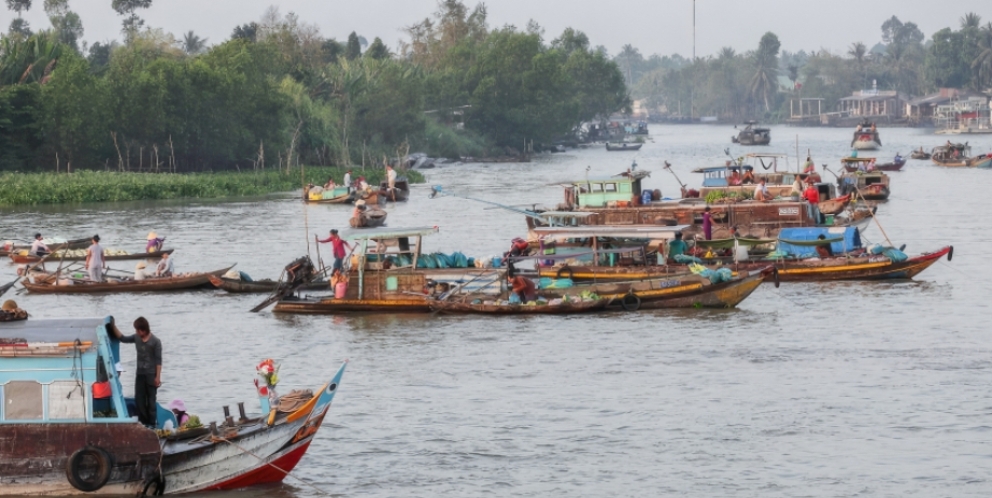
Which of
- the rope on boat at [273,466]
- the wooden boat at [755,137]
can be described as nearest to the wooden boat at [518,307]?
the rope on boat at [273,466]

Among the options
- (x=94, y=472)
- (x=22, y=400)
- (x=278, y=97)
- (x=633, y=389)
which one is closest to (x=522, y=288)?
(x=633, y=389)

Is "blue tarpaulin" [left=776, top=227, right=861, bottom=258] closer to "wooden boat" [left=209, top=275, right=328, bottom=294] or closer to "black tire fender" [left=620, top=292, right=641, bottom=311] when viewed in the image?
"black tire fender" [left=620, top=292, right=641, bottom=311]

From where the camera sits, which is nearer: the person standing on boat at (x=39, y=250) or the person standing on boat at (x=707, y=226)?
the person standing on boat at (x=707, y=226)

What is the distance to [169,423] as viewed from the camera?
52.5 feet

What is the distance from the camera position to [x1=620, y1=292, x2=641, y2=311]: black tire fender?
27922mm

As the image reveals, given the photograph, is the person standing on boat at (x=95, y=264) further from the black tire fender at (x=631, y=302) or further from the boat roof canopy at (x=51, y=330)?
the boat roof canopy at (x=51, y=330)

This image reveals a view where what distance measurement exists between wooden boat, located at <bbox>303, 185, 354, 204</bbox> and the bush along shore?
2.70 ft

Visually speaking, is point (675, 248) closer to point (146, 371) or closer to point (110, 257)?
point (110, 257)

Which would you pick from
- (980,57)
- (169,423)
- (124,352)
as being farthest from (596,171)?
(980,57)

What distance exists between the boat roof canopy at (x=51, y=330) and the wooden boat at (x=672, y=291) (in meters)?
13.9

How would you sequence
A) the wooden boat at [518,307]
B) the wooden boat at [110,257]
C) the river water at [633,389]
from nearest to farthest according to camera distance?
the river water at [633,389] < the wooden boat at [518,307] < the wooden boat at [110,257]

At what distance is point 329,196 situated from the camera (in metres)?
59.4

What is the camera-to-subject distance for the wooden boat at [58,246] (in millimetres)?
37312

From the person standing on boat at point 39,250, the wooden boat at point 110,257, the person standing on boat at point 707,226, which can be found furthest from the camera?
the wooden boat at point 110,257
